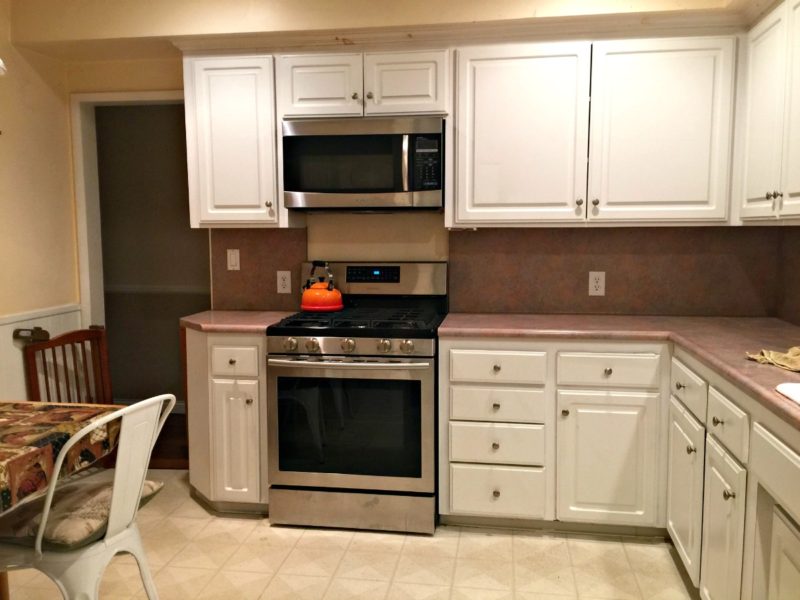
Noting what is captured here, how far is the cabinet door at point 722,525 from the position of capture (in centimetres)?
183

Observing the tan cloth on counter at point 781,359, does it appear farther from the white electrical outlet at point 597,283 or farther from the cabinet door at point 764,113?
the white electrical outlet at point 597,283

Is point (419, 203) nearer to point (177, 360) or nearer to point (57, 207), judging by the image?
point (57, 207)

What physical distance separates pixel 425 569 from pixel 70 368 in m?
2.13

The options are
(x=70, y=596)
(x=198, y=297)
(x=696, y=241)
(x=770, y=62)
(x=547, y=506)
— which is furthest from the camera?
(x=198, y=297)

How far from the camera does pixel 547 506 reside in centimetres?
285

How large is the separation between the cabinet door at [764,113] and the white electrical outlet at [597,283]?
26.7 inches

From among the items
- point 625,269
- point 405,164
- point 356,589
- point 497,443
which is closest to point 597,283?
point 625,269

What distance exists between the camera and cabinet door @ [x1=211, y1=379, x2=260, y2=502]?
9.80 feet

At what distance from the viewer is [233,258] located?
3531 mm

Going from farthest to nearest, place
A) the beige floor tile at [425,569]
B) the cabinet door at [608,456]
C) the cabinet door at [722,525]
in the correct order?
the cabinet door at [608,456] < the beige floor tile at [425,569] < the cabinet door at [722,525]

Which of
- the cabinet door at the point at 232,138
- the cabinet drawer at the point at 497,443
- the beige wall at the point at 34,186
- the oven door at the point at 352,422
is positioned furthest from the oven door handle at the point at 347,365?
the beige wall at the point at 34,186

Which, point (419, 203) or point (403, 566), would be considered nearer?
point (403, 566)

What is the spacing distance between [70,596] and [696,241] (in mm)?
2841

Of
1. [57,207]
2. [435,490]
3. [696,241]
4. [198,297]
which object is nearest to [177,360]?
[198,297]
